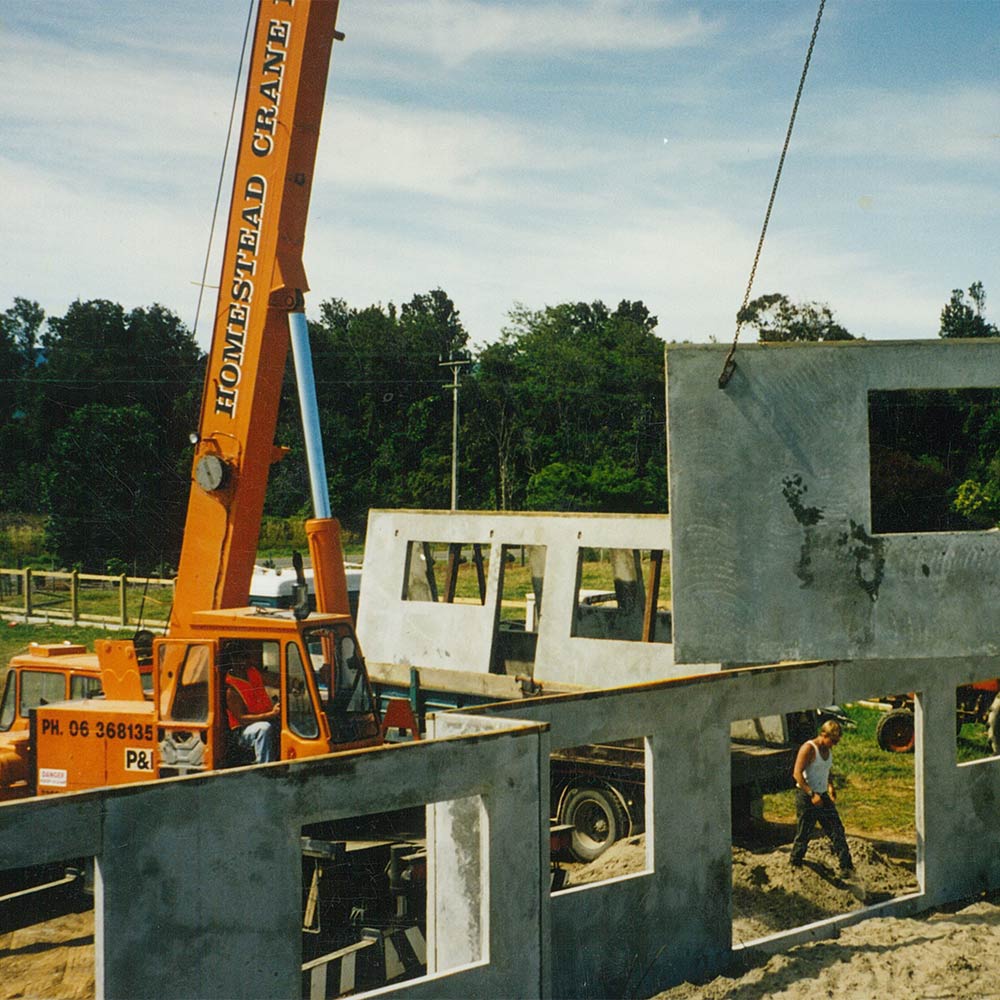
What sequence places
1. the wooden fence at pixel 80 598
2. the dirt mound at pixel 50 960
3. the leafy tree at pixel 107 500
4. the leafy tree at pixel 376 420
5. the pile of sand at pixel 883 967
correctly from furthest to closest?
1. the leafy tree at pixel 376 420
2. the leafy tree at pixel 107 500
3. the wooden fence at pixel 80 598
4. the dirt mound at pixel 50 960
5. the pile of sand at pixel 883 967

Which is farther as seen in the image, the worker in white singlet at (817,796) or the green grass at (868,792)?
the green grass at (868,792)

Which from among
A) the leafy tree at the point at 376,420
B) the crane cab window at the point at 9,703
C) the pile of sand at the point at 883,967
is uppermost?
the leafy tree at the point at 376,420

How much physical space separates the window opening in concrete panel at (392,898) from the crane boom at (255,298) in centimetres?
240

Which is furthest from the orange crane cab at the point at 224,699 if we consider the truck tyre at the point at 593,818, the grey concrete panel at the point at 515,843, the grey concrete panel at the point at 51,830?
the grey concrete panel at the point at 51,830

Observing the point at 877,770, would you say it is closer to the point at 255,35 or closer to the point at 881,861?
the point at 881,861

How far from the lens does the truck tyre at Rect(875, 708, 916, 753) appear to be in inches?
601

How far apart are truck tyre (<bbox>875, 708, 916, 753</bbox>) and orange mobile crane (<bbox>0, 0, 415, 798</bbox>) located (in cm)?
895

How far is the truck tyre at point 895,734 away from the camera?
15.3 meters

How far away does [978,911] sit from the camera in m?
8.98

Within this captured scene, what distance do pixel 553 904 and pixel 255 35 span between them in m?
7.43

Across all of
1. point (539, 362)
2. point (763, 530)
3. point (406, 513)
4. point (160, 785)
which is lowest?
point (160, 785)

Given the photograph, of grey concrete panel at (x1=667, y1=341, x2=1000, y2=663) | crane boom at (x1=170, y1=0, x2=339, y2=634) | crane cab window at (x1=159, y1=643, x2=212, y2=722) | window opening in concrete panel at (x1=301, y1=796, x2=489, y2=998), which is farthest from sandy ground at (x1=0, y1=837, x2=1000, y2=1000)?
crane boom at (x1=170, y1=0, x2=339, y2=634)

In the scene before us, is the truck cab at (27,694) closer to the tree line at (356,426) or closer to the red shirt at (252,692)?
the red shirt at (252,692)

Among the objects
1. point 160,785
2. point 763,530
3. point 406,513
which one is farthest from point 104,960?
point 406,513
